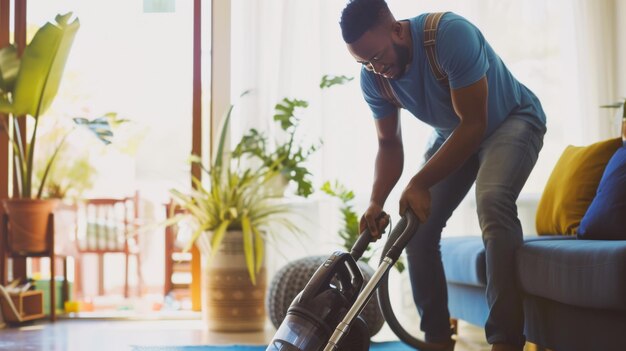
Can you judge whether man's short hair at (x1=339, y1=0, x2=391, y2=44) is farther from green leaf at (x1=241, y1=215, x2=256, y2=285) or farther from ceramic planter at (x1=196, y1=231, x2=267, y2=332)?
ceramic planter at (x1=196, y1=231, x2=267, y2=332)

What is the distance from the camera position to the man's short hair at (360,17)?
2055 mm

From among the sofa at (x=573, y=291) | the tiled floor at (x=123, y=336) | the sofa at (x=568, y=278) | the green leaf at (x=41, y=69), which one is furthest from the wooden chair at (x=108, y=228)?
the sofa at (x=573, y=291)

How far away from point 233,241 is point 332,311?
2245 millimetres

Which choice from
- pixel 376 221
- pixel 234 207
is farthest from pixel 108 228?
pixel 376 221

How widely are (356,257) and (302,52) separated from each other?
8.18 feet

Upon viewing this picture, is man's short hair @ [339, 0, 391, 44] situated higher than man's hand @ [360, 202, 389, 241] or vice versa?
man's short hair @ [339, 0, 391, 44]

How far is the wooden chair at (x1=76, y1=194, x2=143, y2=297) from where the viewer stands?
19.3 ft

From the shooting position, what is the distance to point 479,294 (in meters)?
2.92

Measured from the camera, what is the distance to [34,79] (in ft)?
13.9

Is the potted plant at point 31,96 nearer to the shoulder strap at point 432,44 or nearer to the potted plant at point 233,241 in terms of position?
the potted plant at point 233,241

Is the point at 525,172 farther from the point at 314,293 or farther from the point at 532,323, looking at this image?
the point at 314,293

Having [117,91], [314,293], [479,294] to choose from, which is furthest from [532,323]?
[117,91]

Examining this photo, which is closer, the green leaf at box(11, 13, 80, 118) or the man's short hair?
the man's short hair

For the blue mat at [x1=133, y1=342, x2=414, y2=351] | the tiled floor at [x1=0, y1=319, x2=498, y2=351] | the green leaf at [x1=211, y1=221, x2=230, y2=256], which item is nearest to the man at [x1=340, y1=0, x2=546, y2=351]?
the blue mat at [x1=133, y1=342, x2=414, y2=351]
